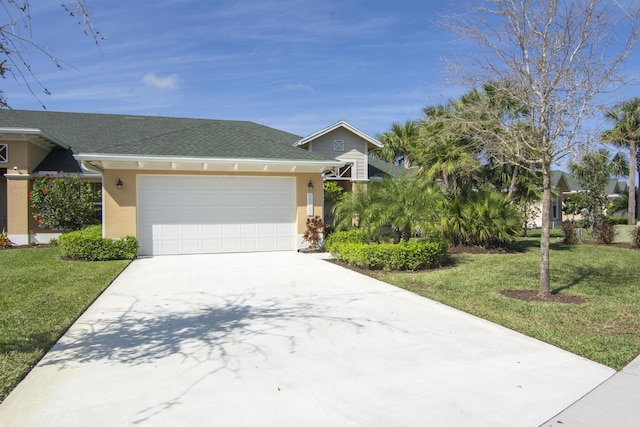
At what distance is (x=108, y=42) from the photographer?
16.2 feet

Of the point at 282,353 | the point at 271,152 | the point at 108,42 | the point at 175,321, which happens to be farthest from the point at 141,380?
the point at 271,152

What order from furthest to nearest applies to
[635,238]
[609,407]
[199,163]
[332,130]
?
[332,130] → [635,238] → [199,163] → [609,407]

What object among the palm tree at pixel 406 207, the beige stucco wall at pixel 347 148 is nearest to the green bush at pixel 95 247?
the palm tree at pixel 406 207

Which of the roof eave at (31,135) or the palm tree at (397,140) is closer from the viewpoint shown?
the roof eave at (31,135)

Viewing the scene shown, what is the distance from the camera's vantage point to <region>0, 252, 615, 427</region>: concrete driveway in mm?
3506

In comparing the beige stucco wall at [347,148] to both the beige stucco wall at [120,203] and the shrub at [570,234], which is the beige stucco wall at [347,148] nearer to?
the beige stucco wall at [120,203]

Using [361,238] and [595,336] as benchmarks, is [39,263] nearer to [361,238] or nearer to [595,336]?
[361,238]

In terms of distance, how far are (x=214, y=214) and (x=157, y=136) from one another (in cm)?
309

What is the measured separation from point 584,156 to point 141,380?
7210 mm

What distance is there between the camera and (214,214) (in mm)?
13992

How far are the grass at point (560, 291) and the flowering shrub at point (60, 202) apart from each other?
1139cm

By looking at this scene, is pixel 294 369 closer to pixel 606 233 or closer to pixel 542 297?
pixel 542 297

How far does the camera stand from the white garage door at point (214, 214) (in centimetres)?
1347

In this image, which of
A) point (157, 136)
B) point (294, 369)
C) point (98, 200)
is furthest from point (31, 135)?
point (294, 369)
